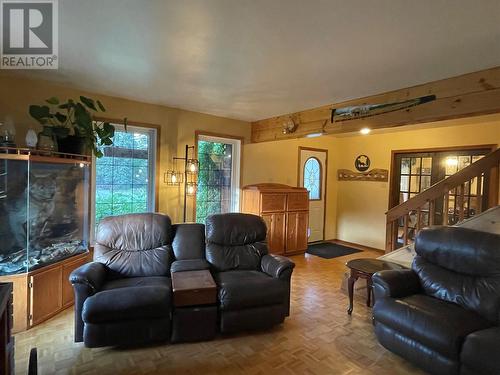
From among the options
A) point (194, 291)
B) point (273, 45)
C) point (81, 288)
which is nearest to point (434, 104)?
point (273, 45)

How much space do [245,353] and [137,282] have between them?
45.3 inches

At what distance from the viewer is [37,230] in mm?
2844

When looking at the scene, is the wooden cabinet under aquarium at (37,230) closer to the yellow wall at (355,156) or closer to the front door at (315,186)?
the yellow wall at (355,156)

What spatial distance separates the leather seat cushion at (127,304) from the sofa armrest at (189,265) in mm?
409

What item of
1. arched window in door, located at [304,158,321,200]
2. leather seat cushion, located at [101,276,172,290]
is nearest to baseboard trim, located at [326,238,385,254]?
arched window in door, located at [304,158,321,200]

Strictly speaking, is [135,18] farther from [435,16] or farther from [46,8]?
[435,16]

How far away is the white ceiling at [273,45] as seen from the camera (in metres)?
1.72

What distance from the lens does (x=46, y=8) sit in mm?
1813

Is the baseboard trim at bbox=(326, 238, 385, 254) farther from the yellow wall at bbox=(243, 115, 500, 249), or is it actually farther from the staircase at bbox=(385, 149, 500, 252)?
the staircase at bbox=(385, 149, 500, 252)

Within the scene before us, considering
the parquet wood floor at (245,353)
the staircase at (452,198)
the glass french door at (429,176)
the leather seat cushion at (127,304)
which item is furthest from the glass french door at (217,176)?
the glass french door at (429,176)

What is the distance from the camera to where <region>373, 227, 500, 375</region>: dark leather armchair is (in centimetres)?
193

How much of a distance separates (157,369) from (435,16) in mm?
3009

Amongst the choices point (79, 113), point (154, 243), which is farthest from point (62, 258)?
point (79, 113)

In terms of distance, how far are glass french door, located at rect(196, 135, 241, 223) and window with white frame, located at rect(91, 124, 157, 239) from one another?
782mm
